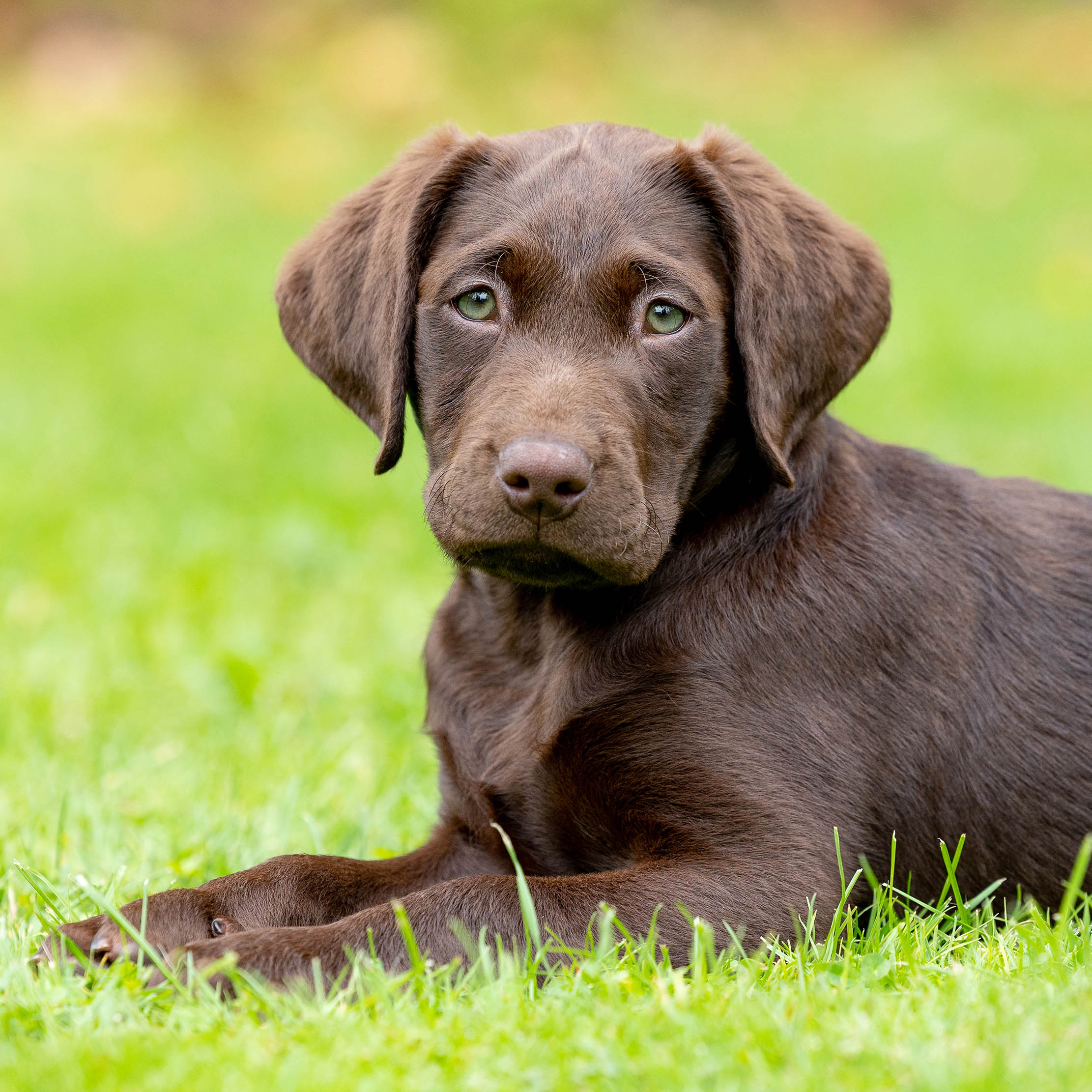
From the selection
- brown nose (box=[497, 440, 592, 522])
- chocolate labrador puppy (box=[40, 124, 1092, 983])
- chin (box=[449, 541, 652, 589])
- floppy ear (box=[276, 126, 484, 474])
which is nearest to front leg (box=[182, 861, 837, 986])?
chocolate labrador puppy (box=[40, 124, 1092, 983])

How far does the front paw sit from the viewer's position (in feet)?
9.34

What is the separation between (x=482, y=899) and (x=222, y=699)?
227cm

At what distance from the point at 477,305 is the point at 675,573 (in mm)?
724

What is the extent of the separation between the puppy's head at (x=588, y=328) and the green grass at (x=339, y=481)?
92cm

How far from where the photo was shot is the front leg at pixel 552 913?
9.12ft

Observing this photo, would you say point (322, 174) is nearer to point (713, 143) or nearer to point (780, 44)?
point (780, 44)

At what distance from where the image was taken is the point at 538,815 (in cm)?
331

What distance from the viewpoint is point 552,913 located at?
9.37 feet

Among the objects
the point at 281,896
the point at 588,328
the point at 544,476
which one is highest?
the point at 588,328

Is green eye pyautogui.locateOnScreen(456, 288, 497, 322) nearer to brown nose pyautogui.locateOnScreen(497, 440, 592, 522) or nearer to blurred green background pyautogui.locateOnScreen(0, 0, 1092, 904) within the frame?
brown nose pyautogui.locateOnScreen(497, 440, 592, 522)

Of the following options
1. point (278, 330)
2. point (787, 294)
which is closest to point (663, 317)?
point (787, 294)

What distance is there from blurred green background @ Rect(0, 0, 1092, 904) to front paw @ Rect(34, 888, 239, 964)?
14.6 inches

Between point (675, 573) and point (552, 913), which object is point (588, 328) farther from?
point (552, 913)

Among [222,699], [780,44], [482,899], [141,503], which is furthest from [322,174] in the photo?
[482,899]
